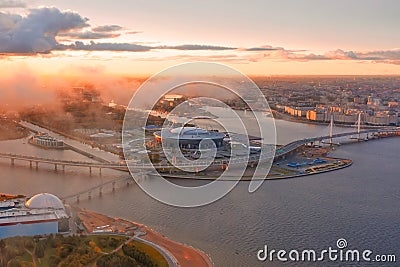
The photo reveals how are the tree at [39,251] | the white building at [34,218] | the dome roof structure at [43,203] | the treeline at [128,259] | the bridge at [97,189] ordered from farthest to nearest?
the bridge at [97,189] → the dome roof structure at [43,203] → the white building at [34,218] → the tree at [39,251] → the treeline at [128,259]

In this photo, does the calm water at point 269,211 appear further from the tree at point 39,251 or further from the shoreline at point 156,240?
the tree at point 39,251

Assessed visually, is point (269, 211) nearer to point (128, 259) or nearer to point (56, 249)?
point (128, 259)

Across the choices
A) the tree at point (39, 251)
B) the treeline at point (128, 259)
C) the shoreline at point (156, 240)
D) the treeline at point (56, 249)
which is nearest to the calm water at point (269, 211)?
the shoreline at point (156, 240)

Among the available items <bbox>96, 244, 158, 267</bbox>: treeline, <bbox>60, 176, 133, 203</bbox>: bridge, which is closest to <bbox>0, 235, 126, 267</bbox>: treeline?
<bbox>96, 244, 158, 267</bbox>: treeline

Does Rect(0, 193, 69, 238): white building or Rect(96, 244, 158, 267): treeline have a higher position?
Rect(0, 193, 69, 238): white building

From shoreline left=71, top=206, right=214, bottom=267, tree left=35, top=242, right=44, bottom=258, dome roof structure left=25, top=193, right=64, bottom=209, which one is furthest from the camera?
dome roof structure left=25, top=193, right=64, bottom=209

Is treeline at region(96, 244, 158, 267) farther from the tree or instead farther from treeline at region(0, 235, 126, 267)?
the tree

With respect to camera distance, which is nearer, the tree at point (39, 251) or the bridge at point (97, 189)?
the tree at point (39, 251)

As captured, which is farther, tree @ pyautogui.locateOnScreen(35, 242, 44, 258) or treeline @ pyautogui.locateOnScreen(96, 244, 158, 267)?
tree @ pyautogui.locateOnScreen(35, 242, 44, 258)

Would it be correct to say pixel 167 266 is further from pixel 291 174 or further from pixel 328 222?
pixel 291 174
